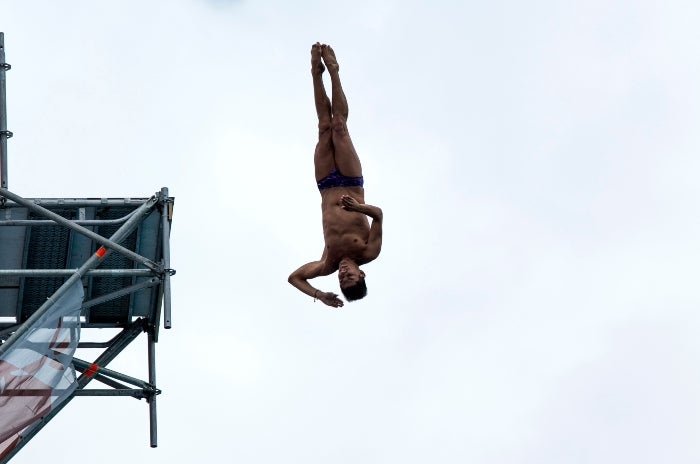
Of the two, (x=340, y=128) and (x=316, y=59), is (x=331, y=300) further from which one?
(x=316, y=59)

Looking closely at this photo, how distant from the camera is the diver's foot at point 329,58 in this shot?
21.7m

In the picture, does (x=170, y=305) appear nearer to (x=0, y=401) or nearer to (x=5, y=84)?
(x=0, y=401)

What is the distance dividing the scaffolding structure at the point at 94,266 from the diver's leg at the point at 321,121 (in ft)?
5.59

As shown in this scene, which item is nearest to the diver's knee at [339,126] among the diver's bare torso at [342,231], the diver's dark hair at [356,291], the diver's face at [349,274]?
the diver's bare torso at [342,231]

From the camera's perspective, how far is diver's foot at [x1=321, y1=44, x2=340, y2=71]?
21.7 m

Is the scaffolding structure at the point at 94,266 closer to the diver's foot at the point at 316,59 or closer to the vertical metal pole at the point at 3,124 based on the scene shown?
the vertical metal pole at the point at 3,124

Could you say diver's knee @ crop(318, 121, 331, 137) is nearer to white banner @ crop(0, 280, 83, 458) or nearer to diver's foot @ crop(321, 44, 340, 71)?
diver's foot @ crop(321, 44, 340, 71)

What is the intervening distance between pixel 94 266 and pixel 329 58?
353 cm

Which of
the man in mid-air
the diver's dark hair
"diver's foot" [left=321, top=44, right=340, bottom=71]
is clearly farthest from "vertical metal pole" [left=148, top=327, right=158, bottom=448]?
"diver's foot" [left=321, top=44, right=340, bottom=71]

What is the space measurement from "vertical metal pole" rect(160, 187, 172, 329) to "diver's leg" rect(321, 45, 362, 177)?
6.33 ft

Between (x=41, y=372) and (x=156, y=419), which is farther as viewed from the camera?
(x=156, y=419)

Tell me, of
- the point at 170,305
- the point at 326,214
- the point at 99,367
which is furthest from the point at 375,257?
the point at 99,367

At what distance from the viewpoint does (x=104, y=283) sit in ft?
73.8

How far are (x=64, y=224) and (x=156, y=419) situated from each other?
113 inches
